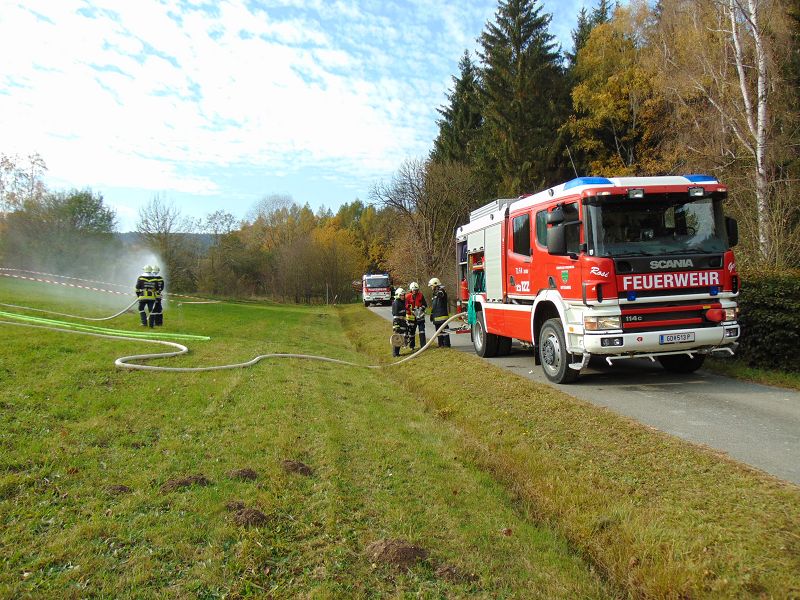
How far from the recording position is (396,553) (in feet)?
11.1

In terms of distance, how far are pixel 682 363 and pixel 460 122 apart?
38228 millimetres

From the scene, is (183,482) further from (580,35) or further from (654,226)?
(580,35)

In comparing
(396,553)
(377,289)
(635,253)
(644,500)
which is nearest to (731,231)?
(635,253)

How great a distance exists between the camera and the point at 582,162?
30.8 m

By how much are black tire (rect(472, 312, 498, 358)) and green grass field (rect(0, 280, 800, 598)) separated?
4.61 meters

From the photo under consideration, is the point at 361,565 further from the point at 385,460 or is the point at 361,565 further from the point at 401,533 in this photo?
the point at 385,460

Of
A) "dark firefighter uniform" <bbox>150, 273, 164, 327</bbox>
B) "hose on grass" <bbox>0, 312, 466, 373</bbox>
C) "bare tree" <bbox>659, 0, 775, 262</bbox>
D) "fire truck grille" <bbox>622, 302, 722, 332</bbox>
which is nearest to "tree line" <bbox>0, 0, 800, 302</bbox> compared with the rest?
"bare tree" <bbox>659, 0, 775, 262</bbox>

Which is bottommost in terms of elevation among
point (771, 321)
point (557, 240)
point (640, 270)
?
point (771, 321)

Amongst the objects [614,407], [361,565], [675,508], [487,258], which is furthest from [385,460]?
[487,258]

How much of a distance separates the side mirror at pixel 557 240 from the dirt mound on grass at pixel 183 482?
5.74 meters

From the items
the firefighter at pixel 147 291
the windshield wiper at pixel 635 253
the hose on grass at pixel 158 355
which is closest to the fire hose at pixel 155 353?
the hose on grass at pixel 158 355

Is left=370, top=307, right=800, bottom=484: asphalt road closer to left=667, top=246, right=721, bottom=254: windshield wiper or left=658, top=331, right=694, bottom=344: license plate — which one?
left=658, top=331, right=694, bottom=344: license plate

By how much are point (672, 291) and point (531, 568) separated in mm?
5410

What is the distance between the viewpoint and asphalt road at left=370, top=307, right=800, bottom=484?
199 inches
